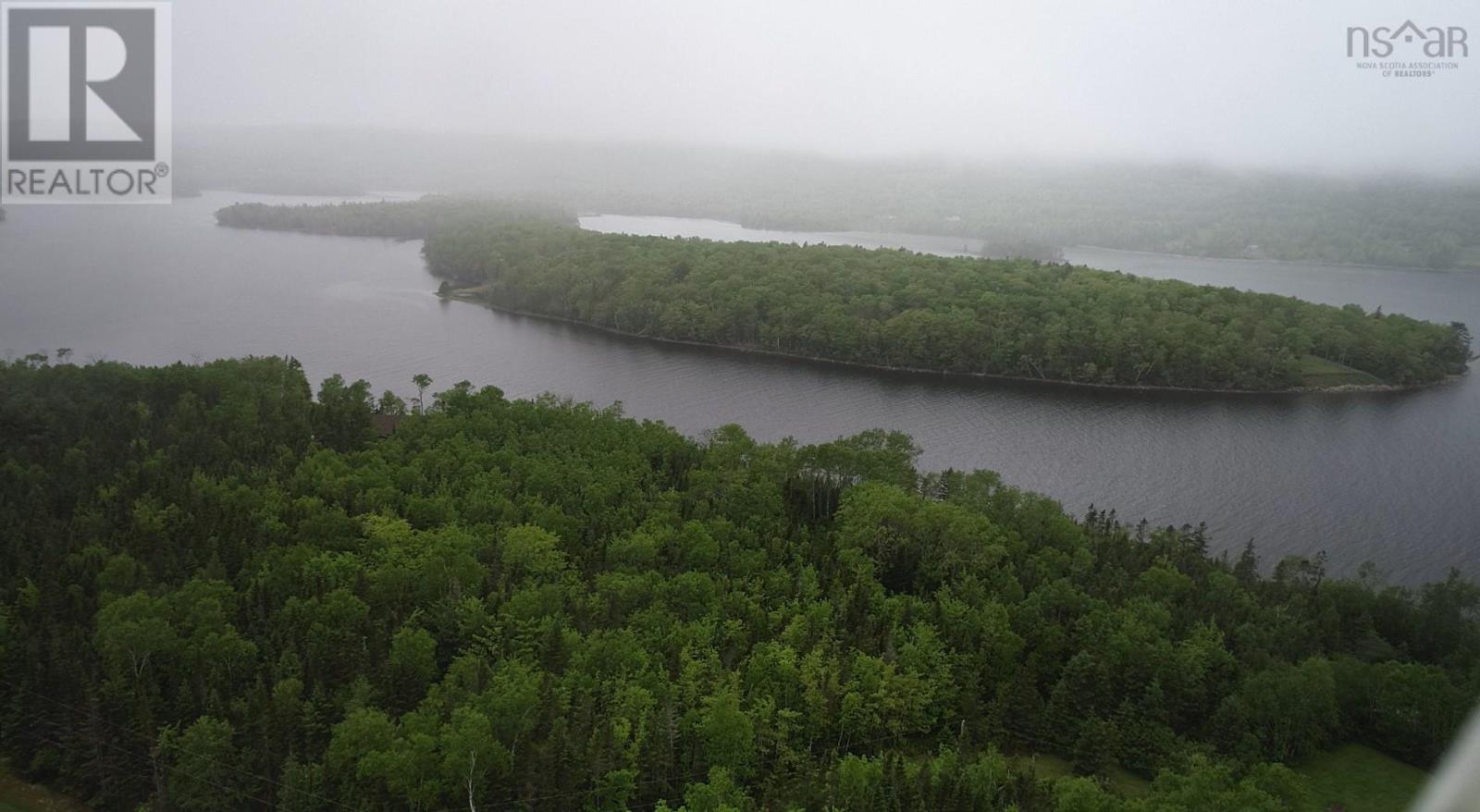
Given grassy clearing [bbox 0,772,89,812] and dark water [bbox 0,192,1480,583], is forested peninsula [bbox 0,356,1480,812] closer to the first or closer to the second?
grassy clearing [bbox 0,772,89,812]

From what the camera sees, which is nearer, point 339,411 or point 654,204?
point 339,411

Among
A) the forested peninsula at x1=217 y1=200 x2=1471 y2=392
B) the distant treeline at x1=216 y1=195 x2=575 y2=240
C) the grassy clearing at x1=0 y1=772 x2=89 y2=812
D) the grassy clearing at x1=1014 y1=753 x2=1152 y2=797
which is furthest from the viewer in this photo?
the distant treeline at x1=216 y1=195 x2=575 y2=240

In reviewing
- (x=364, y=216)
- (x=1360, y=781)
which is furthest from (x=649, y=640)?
(x=364, y=216)

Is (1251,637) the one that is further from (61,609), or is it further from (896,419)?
(61,609)

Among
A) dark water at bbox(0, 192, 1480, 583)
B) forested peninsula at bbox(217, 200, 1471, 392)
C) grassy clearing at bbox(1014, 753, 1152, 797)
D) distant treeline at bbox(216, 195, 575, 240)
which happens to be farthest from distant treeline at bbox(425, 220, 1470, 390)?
distant treeline at bbox(216, 195, 575, 240)

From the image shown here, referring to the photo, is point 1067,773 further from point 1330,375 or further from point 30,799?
point 1330,375

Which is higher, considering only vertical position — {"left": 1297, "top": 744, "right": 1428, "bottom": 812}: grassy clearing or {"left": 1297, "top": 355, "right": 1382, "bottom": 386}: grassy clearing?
{"left": 1297, "top": 355, "right": 1382, "bottom": 386}: grassy clearing

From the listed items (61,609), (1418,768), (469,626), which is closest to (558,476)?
(469,626)
